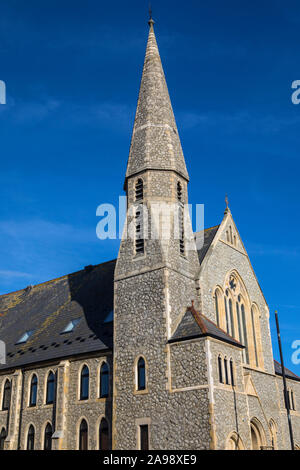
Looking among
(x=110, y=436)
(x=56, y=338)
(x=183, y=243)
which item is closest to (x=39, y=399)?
(x=56, y=338)

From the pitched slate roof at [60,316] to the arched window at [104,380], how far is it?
1.02 m

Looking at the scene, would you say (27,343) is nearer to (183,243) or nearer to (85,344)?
(85,344)

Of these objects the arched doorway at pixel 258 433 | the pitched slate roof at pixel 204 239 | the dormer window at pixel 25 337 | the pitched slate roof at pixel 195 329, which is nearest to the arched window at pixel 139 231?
the pitched slate roof at pixel 204 239

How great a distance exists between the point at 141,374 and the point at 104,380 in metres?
3.10

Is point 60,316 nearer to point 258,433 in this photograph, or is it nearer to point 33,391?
point 33,391

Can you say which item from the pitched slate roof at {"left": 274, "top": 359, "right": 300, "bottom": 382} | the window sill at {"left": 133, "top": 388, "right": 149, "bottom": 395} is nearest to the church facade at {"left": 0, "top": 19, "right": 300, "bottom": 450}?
the window sill at {"left": 133, "top": 388, "right": 149, "bottom": 395}

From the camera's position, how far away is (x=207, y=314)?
2762 centimetres

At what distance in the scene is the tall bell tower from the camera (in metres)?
24.8

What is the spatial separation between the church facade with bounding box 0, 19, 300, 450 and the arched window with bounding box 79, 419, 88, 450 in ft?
0.25

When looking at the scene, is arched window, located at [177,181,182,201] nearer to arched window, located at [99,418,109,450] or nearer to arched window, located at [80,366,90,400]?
arched window, located at [80,366,90,400]

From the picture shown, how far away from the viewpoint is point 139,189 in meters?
30.1

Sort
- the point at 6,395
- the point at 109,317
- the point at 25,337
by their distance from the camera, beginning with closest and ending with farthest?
the point at 109,317 → the point at 6,395 → the point at 25,337

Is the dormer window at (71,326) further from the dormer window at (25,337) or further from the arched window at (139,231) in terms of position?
the arched window at (139,231)

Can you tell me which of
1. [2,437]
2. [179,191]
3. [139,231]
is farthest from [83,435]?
[179,191]
